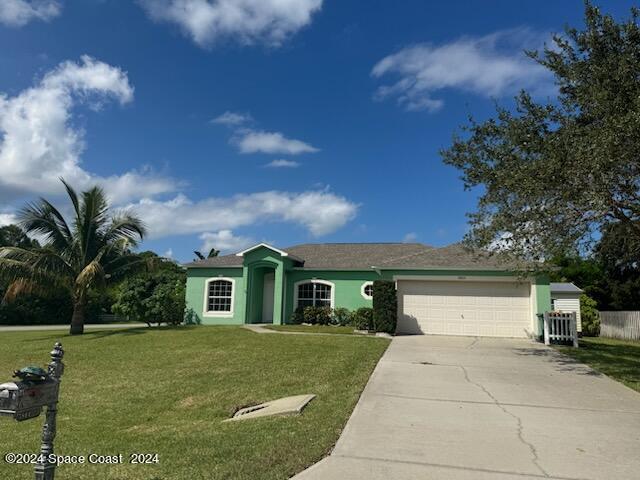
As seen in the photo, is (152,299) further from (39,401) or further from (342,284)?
(39,401)

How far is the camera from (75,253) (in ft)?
67.8

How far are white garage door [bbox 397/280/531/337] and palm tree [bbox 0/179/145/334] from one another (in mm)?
12743

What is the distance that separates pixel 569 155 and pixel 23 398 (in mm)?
9756

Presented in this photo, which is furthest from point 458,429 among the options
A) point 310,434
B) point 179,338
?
point 179,338

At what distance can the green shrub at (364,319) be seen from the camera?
61.2 ft

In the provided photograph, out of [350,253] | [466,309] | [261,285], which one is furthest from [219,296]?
[466,309]

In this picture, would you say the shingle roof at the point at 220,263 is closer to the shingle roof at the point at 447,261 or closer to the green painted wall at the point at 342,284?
the green painted wall at the point at 342,284

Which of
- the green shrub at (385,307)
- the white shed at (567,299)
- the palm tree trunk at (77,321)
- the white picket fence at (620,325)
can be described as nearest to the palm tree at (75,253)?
the palm tree trunk at (77,321)

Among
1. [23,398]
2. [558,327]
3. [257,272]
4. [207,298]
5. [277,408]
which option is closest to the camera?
[23,398]

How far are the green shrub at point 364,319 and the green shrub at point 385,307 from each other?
3.29ft

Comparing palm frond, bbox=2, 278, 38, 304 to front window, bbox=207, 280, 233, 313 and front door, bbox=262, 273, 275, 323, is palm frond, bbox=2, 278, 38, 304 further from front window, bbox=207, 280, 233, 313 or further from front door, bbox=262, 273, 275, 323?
front door, bbox=262, 273, 275, 323

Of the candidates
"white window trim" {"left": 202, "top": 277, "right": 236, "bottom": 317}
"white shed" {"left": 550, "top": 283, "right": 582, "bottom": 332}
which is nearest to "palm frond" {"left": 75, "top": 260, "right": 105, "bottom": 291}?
"white window trim" {"left": 202, "top": 277, "right": 236, "bottom": 317}

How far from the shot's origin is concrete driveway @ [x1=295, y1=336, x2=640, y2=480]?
4.56m

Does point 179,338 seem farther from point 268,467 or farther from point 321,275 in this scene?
point 268,467
